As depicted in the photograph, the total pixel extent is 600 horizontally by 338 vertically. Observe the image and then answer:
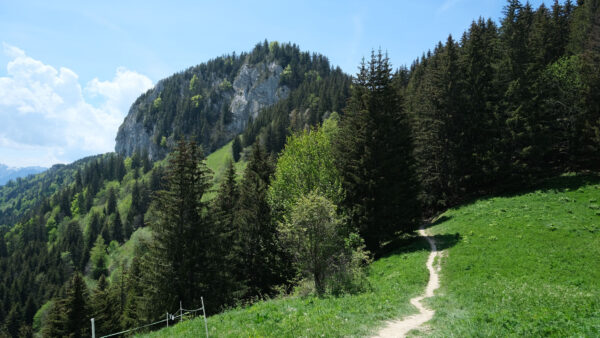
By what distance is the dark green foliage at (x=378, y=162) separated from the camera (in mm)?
30125

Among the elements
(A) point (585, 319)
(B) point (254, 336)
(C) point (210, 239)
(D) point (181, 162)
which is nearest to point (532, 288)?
(A) point (585, 319)

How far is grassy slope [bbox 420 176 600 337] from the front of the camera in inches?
369

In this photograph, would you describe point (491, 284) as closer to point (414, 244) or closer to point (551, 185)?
point (414, 244)

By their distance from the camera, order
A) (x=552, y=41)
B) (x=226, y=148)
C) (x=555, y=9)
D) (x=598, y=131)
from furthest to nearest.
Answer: (x=226, y=148), (x=555, y=9), (x=552, y=41), (x=598, y=131)

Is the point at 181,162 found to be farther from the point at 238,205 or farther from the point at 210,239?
the point at 238,205

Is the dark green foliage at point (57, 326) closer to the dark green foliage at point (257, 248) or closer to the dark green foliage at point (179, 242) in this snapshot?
the dark green foliage at point (179, 242)

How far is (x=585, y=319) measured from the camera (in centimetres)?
856

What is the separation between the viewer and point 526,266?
18.5 m

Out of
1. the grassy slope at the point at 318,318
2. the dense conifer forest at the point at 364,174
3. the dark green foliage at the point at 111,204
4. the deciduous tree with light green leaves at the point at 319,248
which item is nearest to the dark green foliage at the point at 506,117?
the dense conifer forest at the point at 364,174

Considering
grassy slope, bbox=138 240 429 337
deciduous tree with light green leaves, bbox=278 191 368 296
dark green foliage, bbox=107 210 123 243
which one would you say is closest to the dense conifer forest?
deciduous tree with light green leaves, bbox=278 191 368 296

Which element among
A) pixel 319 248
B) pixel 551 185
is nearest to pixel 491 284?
pixel 319 248

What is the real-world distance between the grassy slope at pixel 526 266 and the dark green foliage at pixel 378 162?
5.27m

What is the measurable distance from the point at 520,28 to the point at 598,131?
54.7 feet

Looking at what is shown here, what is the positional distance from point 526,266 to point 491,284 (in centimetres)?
433
